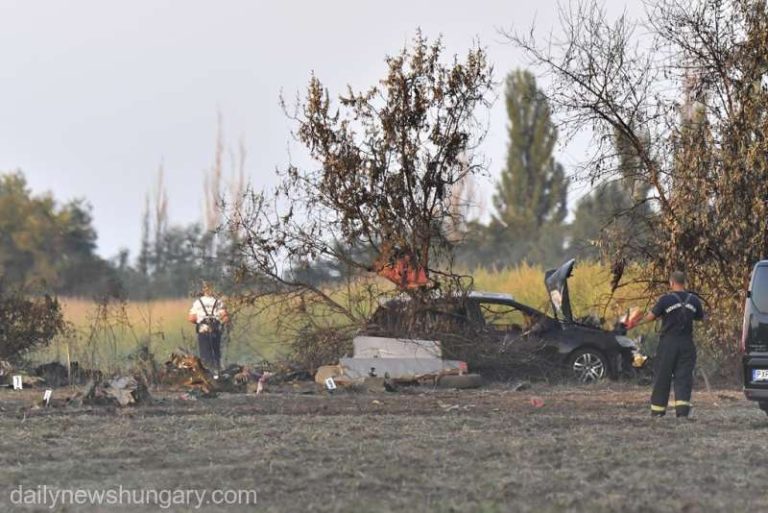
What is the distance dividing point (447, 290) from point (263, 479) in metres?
10.8

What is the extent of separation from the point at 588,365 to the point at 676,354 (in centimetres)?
543

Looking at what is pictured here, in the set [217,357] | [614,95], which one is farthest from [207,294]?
[614,95]

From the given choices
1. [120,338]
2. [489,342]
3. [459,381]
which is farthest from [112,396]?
[489,342]

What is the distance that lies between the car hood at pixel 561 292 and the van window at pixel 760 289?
6.08m

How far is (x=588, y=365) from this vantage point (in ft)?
60.4

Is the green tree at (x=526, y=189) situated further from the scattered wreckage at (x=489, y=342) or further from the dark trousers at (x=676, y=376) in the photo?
the dark trousers at (x=676, y=376)

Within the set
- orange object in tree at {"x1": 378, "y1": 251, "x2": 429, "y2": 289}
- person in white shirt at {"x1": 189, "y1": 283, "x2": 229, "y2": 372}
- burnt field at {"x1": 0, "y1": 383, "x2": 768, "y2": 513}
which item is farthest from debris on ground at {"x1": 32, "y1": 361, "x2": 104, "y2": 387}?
orange object in tree at {"x1": 378, "y1": 251, "x2": 429, "y2": 289}

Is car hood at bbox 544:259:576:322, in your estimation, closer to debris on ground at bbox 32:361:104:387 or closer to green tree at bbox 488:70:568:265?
debris on ground at bbox 32:361:104:387

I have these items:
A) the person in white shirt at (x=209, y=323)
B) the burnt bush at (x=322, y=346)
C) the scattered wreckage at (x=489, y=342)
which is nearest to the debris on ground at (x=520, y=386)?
the scattered wreckage at (x=489, y=342)

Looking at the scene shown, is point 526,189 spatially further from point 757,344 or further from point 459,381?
point 757,344

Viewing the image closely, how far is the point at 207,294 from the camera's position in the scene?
784 inches

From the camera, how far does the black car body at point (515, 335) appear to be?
18.3 meters

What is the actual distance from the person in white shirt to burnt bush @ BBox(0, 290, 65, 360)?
2.37m

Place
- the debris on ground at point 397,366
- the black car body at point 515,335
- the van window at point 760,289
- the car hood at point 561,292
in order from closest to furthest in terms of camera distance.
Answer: the van window at point 760,289 < the debris on ground at point 397,366 < the black car body at point 515,335 < the car hood at point 561,292
